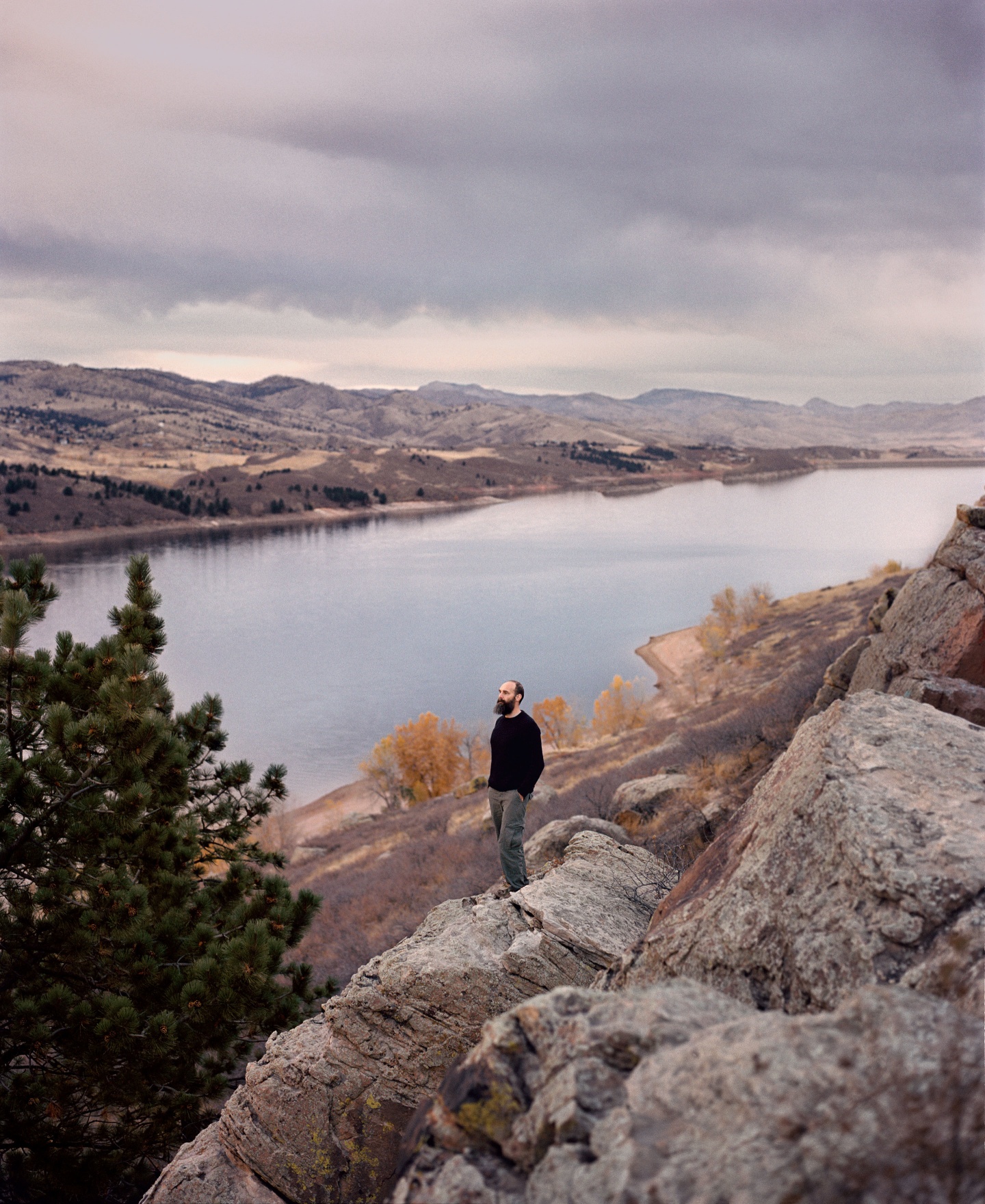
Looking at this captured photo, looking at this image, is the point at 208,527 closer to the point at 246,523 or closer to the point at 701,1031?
the point at 246,523

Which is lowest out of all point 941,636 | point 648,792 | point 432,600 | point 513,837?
point 432,600

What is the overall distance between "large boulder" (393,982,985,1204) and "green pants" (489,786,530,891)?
4.42 metres

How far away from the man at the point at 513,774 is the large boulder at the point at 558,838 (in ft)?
A: 6.40

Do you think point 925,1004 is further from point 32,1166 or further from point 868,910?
point 32,1166

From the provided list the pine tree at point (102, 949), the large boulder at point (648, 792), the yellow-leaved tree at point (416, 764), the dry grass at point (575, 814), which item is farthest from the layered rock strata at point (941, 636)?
the yellow-leaved tree at point (416, 764)

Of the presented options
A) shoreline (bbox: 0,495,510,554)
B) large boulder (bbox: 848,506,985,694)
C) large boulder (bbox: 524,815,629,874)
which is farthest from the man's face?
shoreline (bbox: 0,495,510,554)

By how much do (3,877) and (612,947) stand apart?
5.80m

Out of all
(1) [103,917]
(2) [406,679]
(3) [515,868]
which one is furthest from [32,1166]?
(2) [406,679]

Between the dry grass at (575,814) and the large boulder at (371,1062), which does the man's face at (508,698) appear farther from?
the dry grass at (575,814)

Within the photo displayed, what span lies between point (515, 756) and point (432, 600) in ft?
220

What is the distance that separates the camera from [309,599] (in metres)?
77.2

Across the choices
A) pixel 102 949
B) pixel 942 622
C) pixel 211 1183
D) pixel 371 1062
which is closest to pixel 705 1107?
pixel 371 1062

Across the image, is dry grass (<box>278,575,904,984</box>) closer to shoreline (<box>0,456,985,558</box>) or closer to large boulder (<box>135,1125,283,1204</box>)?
large boulder (<box>135,1125,283,1204</box>)

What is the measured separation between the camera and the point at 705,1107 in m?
2.71
